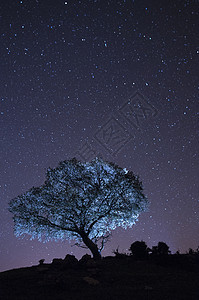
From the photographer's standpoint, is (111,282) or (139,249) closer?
(111,282)

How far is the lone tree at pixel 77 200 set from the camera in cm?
2231

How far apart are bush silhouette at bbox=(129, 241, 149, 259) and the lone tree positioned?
431cm

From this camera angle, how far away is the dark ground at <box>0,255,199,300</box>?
31.3ft

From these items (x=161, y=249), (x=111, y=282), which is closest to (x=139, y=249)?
(x=161, y=249)

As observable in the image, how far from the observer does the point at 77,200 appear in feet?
72.7

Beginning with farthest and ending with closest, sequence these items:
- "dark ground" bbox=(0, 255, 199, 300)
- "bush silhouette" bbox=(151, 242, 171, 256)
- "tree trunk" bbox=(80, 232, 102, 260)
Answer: "tree trunk" bbox=(80, 232, 102, 260) → "bush silhouette" bbox=(151, 242, 171, 256) → "dark ground" bbox=(0, 255, 199, 300)

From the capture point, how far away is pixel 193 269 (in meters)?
15.3

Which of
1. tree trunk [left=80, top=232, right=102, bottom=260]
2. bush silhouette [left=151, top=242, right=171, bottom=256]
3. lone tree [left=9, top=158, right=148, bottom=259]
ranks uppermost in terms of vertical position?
lone tree [left=9, top=158, right=148, bottom=259]

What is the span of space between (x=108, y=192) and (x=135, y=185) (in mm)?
A: 3004

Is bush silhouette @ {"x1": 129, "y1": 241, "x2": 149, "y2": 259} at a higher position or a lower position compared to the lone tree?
lower

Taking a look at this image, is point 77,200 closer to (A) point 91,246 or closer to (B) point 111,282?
(A) point 91,246

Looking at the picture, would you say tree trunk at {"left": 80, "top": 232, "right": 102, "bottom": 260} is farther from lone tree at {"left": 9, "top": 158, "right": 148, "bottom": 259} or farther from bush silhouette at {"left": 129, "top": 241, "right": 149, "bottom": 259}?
bush silhouette at {"left": 129, "top": 241, "right": 149, "bottom": 259}

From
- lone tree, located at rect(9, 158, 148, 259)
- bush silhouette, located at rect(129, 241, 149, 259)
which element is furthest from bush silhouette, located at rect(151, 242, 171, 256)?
lone tree, located at rect(9, 158, 148, 259)

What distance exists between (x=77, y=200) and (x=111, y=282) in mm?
11029
